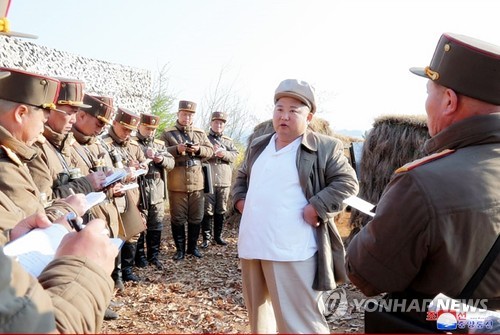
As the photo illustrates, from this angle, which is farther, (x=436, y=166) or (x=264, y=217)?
(x=264, y=217)

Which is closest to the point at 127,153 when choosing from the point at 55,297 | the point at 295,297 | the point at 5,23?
the point at 295,297

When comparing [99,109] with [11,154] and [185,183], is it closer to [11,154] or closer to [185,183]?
[11,154]

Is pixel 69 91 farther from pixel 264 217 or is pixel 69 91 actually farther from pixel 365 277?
pixel 365 277

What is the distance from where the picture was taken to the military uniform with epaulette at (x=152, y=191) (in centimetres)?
696

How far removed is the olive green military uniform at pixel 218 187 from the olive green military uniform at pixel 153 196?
1.39 metres

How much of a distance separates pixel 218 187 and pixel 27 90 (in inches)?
236

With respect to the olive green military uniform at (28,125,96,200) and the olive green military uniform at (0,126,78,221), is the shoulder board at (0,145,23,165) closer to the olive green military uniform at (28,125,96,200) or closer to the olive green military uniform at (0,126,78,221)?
the olive green military uniform at (0,126,78,221)

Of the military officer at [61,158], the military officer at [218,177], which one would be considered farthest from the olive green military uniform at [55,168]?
the military officer at [218,177]

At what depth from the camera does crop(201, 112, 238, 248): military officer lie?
874 cm

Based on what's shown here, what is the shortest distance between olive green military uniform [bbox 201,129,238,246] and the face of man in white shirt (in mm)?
5300

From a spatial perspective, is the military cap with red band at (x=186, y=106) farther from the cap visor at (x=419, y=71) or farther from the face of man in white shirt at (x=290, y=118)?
the cap visor at (x=419, y=71)

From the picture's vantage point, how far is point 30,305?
3.99 feet

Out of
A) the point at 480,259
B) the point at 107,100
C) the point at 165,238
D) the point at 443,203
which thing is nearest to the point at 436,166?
the point at 443,203

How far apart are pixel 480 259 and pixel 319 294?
161cm
